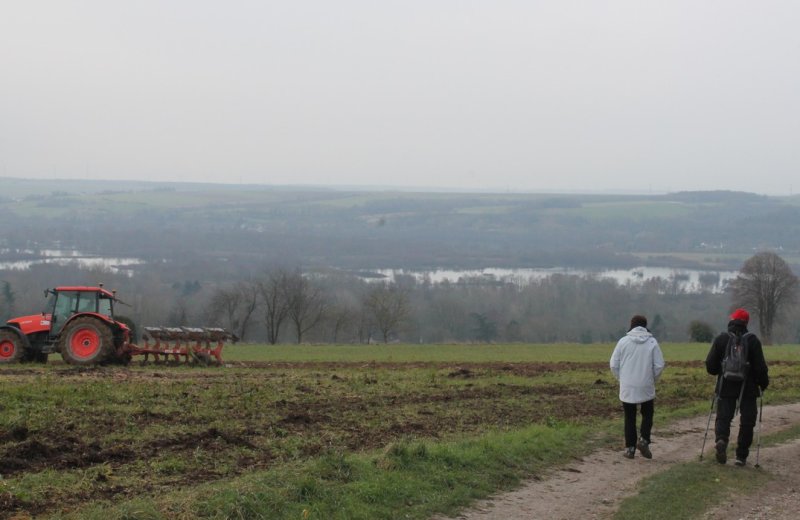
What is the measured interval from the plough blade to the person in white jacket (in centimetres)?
1813

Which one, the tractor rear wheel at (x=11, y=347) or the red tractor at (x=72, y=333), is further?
the tractor rear wheel at (x=11, y=347)

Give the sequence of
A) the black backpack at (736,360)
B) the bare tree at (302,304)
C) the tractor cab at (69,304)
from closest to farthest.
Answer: the black backpack at (736,360)
the tractor cab at (69,304)
the bare tree at (302,304)

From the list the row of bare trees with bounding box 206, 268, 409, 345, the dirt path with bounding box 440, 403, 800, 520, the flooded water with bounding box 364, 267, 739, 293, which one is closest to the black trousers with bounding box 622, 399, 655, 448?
the dirt path with bounding box 440, 403, 800, 520

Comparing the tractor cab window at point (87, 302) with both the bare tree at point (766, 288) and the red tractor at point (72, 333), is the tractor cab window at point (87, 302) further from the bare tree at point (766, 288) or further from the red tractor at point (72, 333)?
the bare tree at point (766, 288)

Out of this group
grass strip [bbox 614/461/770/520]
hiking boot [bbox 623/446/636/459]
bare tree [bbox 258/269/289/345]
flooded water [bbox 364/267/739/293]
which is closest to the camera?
grass strip [bbox 614/461/770/520]

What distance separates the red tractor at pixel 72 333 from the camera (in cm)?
2933

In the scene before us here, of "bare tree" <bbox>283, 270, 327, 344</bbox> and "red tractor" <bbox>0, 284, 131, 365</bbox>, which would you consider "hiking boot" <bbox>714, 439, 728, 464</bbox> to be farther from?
"bare tree" <bbox>283, 270, 327, 344</bbox>

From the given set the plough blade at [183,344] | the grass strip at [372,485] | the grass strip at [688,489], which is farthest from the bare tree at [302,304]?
the grass strip at [688,489]

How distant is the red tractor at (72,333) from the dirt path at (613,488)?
693 inches

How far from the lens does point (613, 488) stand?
13375 mm

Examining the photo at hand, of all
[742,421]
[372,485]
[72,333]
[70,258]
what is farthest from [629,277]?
[372,485]

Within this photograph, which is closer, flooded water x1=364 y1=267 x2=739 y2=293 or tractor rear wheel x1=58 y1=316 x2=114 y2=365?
tractor rear wheel x1=58 y1=316 x2=114 y2=365

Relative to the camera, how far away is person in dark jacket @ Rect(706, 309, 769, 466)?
1499 cm

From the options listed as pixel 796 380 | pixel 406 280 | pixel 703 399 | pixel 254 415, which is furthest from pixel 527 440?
pixel 406 280
